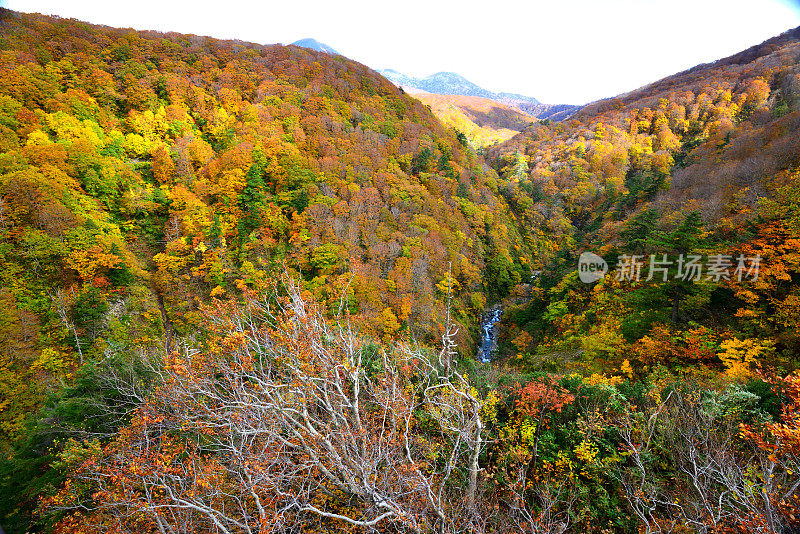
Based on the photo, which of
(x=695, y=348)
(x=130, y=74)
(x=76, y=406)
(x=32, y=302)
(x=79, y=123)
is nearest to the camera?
(x=76, y=406)

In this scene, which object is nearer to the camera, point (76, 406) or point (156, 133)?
point (76, 406)

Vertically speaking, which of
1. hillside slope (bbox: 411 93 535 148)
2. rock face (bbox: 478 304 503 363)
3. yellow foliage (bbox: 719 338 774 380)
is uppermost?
hillside slope (bbox: 411 93 535 148)

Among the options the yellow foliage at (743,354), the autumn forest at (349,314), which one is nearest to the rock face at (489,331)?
the autumn forest at (349,314)

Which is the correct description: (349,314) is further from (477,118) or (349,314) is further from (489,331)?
(477,118)

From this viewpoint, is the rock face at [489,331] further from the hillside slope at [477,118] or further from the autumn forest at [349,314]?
the hillside slope at [477,118]

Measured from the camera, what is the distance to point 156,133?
3158cm

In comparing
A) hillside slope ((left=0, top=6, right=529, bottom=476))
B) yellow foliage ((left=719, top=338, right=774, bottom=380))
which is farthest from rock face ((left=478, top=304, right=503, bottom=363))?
yellow foliage ((left=719, top=338, right=774, bottom=380))

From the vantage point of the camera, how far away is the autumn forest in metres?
7.96

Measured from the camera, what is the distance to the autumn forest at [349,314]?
7957 millimetres

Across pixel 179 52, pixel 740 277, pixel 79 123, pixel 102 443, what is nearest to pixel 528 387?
pixel 740 277

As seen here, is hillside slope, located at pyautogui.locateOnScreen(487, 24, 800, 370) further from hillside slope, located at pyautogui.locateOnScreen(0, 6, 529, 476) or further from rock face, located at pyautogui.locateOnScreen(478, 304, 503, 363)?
hillside slope, located at pyautogui.locateOnScreen(0, 6, 529, 476)

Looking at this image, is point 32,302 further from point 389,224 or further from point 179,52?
point 179,52

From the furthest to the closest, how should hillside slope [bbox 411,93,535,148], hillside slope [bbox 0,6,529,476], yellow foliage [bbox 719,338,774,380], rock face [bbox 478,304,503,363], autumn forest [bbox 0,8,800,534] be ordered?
1. hillside slope [bbox 411,93,535,148]
2. rock face [bbox 478,304,503,363]
3. hillside slope [bbox 0,6,529,476]
4. yellow foliage [bbox 719,338,774,380]
5. autumn forest [bbox 0,8,800,534]

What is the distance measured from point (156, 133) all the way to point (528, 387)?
136ft
